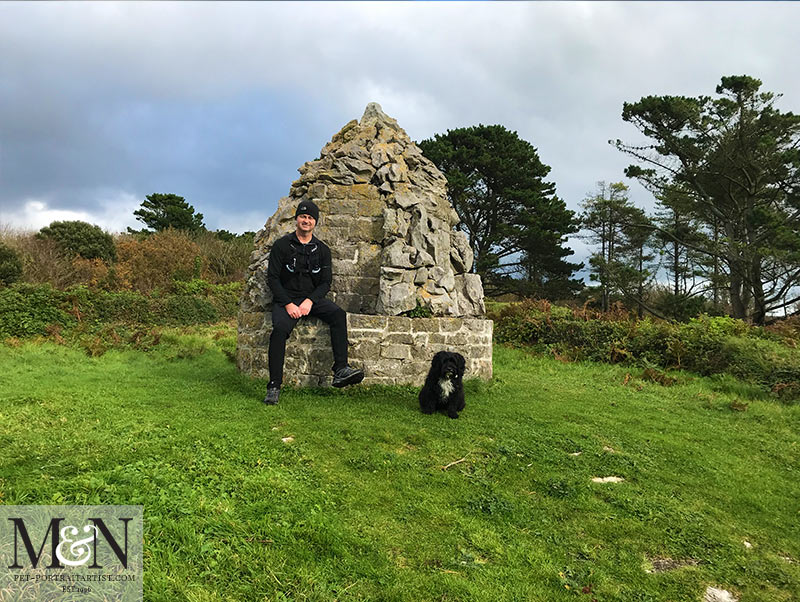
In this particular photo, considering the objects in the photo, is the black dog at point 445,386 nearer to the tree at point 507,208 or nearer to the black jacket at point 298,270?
the black jacket at point 298,270

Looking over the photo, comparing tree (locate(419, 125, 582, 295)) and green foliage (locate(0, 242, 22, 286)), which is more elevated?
tree (locate(419, 125, 582, 295))

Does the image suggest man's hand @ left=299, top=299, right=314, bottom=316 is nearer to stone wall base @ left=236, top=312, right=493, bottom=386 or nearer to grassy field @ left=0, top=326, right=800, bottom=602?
stone wall base @ left=236, top=312, right=493, bottom=386

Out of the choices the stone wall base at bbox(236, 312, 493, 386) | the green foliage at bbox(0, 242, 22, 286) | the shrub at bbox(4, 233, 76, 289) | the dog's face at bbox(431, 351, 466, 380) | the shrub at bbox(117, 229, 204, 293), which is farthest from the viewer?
the shrub at bbox(117, 229, 204, 293)

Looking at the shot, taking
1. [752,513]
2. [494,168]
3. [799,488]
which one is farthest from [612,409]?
[494,168]

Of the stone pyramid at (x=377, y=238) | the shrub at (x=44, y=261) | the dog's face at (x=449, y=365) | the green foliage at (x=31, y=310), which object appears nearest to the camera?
the dog's face at (x=449, y=365)

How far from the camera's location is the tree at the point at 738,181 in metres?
19.5

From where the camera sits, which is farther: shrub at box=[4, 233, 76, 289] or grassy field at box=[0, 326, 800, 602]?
shrub at box=[4, 233, 76, 289]

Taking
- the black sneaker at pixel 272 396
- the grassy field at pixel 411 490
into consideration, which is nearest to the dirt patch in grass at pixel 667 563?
the grassy field at pixel 411 490

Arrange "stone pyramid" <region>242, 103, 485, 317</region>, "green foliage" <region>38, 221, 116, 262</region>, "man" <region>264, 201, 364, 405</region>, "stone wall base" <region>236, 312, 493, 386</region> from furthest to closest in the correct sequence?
1. "green foliage" <region>38, 221, 116, 262</region>
2. "stone pyramid" <region>242, 103, 485, 317</region>
3. "stone wall base" <region>236, 312, 493, 386</region>
4. "man" <region>264, 201, 364, 405</region>

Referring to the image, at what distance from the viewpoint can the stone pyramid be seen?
7652mm

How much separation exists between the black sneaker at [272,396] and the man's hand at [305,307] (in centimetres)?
110

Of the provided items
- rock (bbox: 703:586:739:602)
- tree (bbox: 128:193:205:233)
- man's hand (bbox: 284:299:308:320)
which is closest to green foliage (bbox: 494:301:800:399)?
rock (bbox: 703:586:739:602)

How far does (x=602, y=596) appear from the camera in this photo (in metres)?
2.47

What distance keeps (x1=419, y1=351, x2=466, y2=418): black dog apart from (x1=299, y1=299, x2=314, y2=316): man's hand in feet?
6.64
